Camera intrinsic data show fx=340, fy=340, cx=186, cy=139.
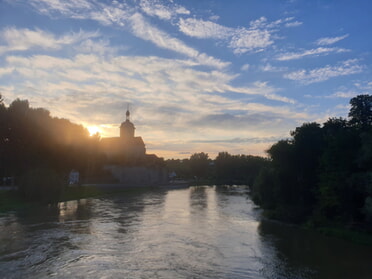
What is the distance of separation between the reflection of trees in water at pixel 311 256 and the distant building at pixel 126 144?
73223 mm

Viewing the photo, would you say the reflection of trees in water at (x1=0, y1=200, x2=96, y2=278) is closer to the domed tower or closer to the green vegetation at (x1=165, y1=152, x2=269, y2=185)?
the domed tower

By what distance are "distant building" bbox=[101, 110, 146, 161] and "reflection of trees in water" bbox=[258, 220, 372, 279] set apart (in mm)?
73223

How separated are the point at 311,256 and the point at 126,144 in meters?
80.8

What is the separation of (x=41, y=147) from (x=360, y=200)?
37.0 m

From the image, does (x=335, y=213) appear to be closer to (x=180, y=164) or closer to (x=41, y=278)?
(x=41, y=278)

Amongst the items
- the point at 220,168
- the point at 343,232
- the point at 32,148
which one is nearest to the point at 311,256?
the point at 343,232

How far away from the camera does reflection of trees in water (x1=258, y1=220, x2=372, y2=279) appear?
15.3 meters

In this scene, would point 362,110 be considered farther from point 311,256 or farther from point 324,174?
point 311,256

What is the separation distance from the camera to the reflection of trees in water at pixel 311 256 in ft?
50.2

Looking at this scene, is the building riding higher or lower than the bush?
higher

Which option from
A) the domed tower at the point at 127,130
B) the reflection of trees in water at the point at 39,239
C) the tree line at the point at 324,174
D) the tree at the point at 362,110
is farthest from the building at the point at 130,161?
the tree at the point at 362,110

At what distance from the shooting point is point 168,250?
18.4 meters

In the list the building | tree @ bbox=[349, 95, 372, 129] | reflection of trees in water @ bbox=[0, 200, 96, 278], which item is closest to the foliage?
tree @ bbox=[349, 95, 372, 129]

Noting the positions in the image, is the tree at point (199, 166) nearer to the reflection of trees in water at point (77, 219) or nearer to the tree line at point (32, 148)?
the tree line at point (32, 148)
